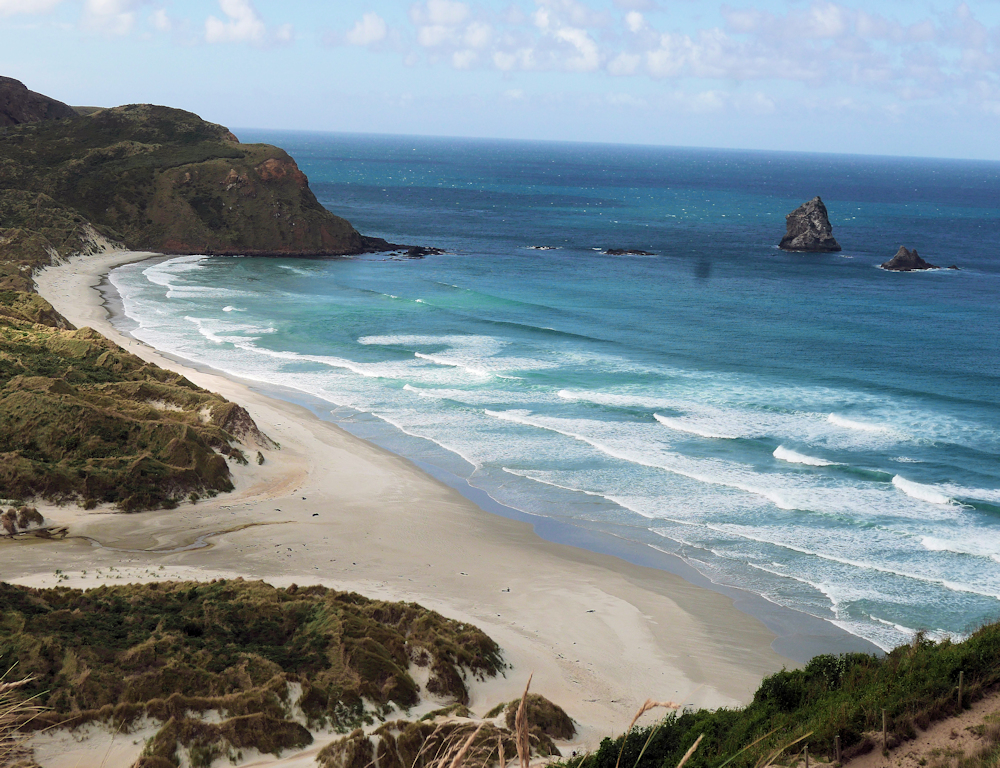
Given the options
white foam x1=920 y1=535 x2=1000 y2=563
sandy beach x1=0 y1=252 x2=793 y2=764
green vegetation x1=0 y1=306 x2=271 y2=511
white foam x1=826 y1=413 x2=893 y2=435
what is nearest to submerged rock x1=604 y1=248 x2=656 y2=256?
white foam x1=826 y1=413 x2=893 y2=435

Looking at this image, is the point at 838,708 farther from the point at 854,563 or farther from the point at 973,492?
the point at 973,492

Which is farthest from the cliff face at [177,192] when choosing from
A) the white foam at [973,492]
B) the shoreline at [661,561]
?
the white foam at [973,492]

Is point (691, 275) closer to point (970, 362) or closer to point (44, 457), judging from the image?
point (970, 362)

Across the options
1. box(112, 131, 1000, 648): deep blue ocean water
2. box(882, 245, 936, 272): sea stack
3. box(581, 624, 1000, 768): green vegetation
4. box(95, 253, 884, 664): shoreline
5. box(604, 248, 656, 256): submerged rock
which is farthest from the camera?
box(604, 248, 656, 256): submerged rock

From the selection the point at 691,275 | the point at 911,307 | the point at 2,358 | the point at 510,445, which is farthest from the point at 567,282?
the point at 2,358

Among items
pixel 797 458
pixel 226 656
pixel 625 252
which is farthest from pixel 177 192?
pixel 226 656

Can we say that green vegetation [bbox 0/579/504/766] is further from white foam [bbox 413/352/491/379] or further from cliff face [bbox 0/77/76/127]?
cliff face [bbox 0/77/76/127]
